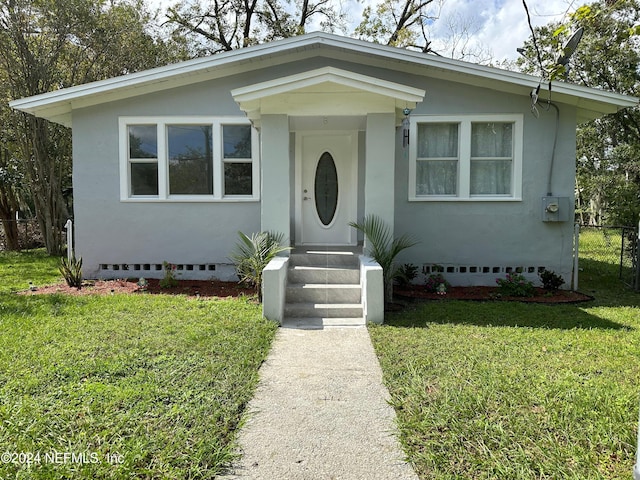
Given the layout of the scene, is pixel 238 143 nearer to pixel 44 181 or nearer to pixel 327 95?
pixel 327 95

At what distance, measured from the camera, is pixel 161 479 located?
2.30 meters

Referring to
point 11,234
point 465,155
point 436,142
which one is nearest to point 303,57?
point 436,142

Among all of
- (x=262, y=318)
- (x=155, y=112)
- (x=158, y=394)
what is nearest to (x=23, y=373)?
(x=158, y=394)

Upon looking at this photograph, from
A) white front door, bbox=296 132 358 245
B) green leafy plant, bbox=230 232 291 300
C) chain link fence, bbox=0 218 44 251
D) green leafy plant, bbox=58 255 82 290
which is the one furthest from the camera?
chain link fence, bbox=0 218 44 251

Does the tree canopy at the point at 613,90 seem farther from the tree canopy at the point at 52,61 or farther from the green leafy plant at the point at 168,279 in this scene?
the tree canopy at the point at 52,61

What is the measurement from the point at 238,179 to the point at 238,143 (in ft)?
2.32

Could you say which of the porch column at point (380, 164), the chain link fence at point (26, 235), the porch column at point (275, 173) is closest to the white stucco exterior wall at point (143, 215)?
the porch column at point (275, 173)

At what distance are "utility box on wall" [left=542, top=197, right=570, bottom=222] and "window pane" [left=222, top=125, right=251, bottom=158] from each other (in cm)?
571

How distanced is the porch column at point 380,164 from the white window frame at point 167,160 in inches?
103

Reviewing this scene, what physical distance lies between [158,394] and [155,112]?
6437mm

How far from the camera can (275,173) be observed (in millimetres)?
6637

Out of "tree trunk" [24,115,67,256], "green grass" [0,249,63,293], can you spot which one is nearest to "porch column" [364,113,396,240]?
"green grass" [0,249,63,293]

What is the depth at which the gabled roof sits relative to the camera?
7.45m

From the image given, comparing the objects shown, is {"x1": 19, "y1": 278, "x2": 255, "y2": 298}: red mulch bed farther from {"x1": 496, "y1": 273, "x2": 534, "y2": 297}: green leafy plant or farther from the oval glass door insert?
{"x1": 496, "y1": 273, "x2": 534, "y2": 297}: green leafy plant
